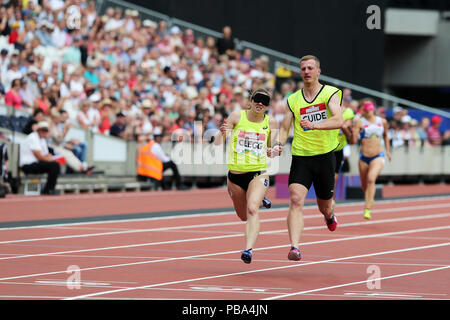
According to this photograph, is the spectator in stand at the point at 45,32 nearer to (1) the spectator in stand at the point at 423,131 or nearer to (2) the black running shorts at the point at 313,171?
(1) the spectator in stand at the point at 423,131

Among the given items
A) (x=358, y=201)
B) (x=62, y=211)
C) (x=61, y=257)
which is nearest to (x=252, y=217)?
(x=61, y=257)

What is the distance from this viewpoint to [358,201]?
79.8 ft

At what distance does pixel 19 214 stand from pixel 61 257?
21.2 feet

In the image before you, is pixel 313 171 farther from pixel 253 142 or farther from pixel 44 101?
pixel 44 101

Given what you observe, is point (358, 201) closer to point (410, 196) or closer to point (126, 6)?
point (410, 196)

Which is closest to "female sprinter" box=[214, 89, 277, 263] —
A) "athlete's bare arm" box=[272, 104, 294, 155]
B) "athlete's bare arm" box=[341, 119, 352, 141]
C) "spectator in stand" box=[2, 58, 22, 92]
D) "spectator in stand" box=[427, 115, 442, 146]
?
"athlete's bare arm" box=[272, 104, 294, 155]

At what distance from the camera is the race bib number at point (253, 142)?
39.7ft

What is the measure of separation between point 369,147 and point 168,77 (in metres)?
11.4

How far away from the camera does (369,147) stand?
19.0 meters

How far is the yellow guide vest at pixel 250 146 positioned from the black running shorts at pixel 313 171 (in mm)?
400

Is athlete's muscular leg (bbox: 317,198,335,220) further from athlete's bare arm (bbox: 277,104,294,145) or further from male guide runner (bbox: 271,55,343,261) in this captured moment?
athlete's bare arm (bbox: 277,104,294,145)

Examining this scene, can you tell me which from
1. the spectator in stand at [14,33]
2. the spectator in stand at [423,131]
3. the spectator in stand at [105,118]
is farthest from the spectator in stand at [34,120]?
the spectator in stand at [423,131]

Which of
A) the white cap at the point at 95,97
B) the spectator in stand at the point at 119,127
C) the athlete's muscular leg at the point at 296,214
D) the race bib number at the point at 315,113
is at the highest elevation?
the white cap at the point at 95,97
